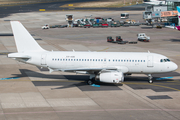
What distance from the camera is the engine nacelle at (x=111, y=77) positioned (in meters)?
38.9

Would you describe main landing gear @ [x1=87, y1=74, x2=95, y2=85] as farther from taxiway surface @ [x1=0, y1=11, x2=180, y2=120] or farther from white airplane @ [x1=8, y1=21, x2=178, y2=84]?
taxiway surface @ [x1=0, y1=11, x2=180, y2=120]

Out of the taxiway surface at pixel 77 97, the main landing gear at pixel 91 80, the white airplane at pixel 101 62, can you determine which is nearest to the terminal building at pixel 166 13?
the taxiway surface at pixel 77 97

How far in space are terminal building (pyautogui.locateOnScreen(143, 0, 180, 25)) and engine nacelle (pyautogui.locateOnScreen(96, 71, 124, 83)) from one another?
84.5 meters

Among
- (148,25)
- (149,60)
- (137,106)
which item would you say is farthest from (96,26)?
(137,106)

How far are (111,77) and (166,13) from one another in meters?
85.6

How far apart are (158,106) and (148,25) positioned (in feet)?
316

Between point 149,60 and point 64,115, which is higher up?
point 149,60

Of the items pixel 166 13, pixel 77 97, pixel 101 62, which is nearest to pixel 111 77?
pixel 101 62

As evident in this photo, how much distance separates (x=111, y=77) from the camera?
39.1 metres

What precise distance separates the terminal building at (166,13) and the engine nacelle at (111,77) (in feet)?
277

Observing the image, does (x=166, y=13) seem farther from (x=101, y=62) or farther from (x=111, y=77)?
(x=111, y=77)

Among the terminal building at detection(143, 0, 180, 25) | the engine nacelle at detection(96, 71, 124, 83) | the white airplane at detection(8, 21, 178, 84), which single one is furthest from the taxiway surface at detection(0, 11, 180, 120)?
the terminal building at detection(143, 0, 180, 25)

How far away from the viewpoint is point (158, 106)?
32625 millimetres

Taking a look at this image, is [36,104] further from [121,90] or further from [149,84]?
[149,84]
